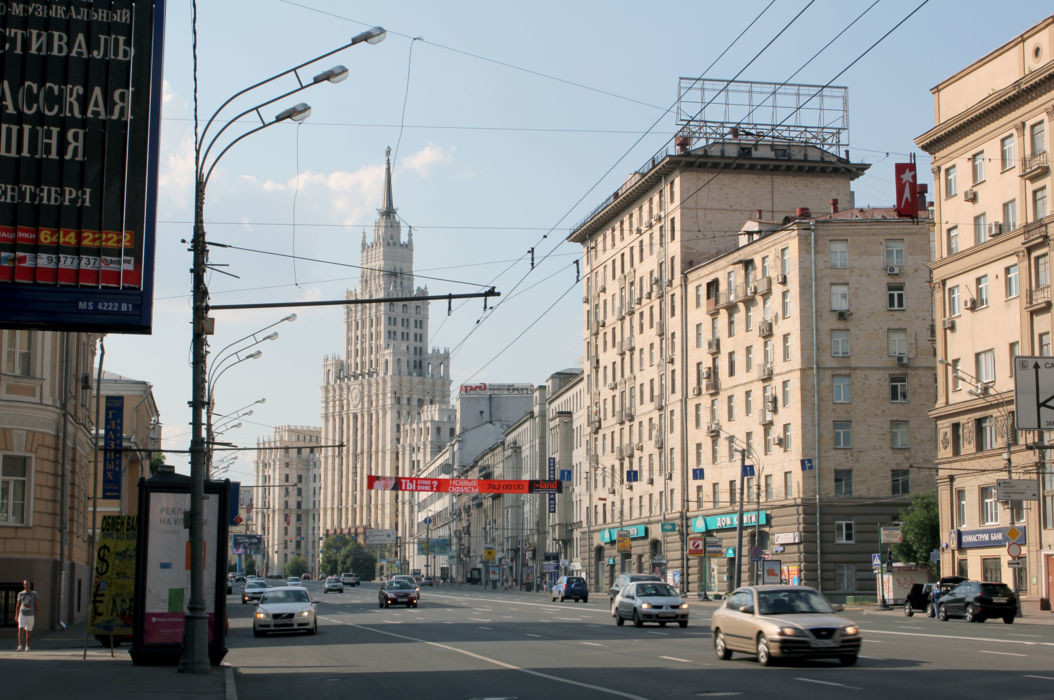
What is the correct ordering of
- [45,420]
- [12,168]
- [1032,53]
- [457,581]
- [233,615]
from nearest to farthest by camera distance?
[12,168] → [45,420] → [1032,53] → [233,615] → [457,581]

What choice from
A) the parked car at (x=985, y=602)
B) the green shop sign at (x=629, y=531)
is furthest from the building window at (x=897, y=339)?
the parked car at (x=985, y=602)

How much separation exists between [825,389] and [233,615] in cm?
3184

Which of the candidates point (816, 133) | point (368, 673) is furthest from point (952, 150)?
point (368, 673)

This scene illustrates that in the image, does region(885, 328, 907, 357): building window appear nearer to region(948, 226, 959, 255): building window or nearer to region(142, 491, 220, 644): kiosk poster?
region(948, 226, 959, 255): building window

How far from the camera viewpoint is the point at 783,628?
22000mm

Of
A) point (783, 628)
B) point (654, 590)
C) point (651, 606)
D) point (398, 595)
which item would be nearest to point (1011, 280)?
point (654, 590)

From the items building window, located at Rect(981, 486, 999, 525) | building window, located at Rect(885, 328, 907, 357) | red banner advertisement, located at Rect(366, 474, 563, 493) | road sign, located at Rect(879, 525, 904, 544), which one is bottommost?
road sign, located at Rect(879, 525, 904, 544)

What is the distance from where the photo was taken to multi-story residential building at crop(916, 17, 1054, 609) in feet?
168

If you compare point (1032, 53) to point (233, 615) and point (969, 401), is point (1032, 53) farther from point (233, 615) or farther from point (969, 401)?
point (233, 615)

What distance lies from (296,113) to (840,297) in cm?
5097

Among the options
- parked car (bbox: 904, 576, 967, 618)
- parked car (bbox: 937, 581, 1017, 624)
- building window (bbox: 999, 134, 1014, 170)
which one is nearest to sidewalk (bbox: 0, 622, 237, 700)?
parked car (bbox: 937, 581, 1017, 624)

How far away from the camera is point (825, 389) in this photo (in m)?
68.9

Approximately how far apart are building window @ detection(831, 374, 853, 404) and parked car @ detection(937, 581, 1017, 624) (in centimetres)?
2490

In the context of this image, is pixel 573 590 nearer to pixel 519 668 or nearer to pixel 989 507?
pixel 989 507
